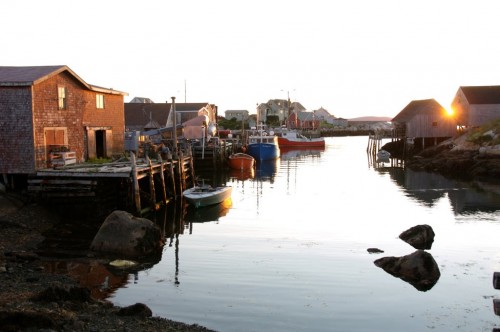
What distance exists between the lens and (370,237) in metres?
21.3

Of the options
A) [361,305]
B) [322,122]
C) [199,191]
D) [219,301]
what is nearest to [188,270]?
[219,301]

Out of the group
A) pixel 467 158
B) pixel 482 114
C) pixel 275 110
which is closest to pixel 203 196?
pixel 467 158

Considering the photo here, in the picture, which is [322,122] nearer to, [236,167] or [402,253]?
[236,167]

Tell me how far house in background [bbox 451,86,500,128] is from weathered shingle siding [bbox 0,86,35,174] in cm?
5546

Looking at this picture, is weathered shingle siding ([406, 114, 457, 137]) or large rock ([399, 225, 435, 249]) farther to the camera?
weathered shingle siding ([406, 114, 457, 137])

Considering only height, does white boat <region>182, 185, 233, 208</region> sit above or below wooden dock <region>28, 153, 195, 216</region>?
below

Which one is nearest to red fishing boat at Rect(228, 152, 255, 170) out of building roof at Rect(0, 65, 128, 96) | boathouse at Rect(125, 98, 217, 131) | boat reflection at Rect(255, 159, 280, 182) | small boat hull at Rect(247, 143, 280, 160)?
boat reflection at Rect(255, 159, 280, 182)

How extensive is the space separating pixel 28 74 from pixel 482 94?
5672 cm

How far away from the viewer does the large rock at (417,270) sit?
14836 millimetres

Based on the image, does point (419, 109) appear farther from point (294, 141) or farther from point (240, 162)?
point (240, 162)

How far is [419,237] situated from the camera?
19.9 metres

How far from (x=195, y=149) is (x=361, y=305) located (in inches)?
1473

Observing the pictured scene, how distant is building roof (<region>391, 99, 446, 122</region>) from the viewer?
66.8 meters

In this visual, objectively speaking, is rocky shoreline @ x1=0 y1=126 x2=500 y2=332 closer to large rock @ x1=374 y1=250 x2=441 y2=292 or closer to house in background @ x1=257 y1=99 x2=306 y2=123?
large rock @ x1=374 y1=250 x2=441 y2=292
